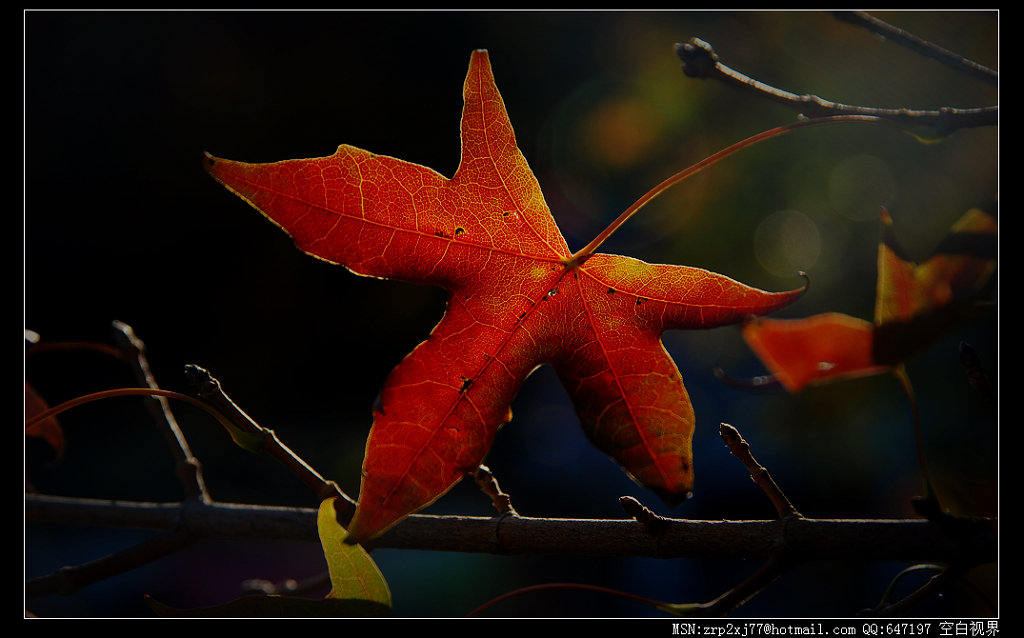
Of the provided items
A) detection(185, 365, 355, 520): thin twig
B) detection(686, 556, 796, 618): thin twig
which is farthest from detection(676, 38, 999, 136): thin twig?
detection(185, 365, 355, 520): thin twig

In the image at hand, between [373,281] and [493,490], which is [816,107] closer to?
[493,490]

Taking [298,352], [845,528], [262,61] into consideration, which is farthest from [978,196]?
[262,61]

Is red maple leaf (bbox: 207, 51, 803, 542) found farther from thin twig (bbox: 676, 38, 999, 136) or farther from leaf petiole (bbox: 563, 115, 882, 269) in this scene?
thin twig (bbox: 676, 38, 999, 136)

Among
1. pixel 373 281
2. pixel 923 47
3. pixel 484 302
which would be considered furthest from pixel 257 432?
pixel 373 281

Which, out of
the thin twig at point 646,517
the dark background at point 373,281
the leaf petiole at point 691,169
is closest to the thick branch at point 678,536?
the thin twig at point 646,517

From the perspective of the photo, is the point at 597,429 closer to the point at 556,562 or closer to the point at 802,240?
the point at 556,562

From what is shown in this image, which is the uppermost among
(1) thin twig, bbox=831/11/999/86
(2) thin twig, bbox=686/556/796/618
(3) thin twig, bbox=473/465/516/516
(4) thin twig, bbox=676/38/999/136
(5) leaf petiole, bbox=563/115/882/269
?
(1) thin twig, bbox=831/11/999/86
